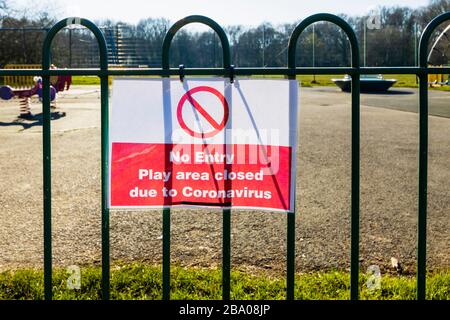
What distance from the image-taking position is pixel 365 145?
368 inches

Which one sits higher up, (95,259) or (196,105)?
(196,105)

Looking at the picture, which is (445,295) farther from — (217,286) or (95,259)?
(95,259)

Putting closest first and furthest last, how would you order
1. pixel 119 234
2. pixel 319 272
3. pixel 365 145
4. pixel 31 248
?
1. pixel 319 272
2. pixel 31 248
3. pixel 119 234
4. pixel 365 145

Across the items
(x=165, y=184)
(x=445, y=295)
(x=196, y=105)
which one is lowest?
(x=445, y=295)

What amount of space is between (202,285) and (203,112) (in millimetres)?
1310

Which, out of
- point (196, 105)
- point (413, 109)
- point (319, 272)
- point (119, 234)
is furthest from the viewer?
point (413, 109)

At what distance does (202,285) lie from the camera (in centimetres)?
330

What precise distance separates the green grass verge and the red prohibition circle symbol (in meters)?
1.14

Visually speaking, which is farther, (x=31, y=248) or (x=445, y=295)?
(x=31, y=248)

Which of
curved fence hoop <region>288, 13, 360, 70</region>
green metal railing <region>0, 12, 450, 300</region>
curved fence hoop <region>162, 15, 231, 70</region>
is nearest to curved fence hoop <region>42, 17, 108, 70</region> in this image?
green metal railing <region>0, 12, 450, 300</region>

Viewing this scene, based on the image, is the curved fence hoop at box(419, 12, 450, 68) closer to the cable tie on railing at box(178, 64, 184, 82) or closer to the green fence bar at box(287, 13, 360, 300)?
the green fence bar at box(287, 13, 360, 300)

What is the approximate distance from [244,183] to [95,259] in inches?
71.9

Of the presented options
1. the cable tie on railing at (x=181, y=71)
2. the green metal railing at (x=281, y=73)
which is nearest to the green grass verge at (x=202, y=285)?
the green metal railing at (x=281, y=73)
